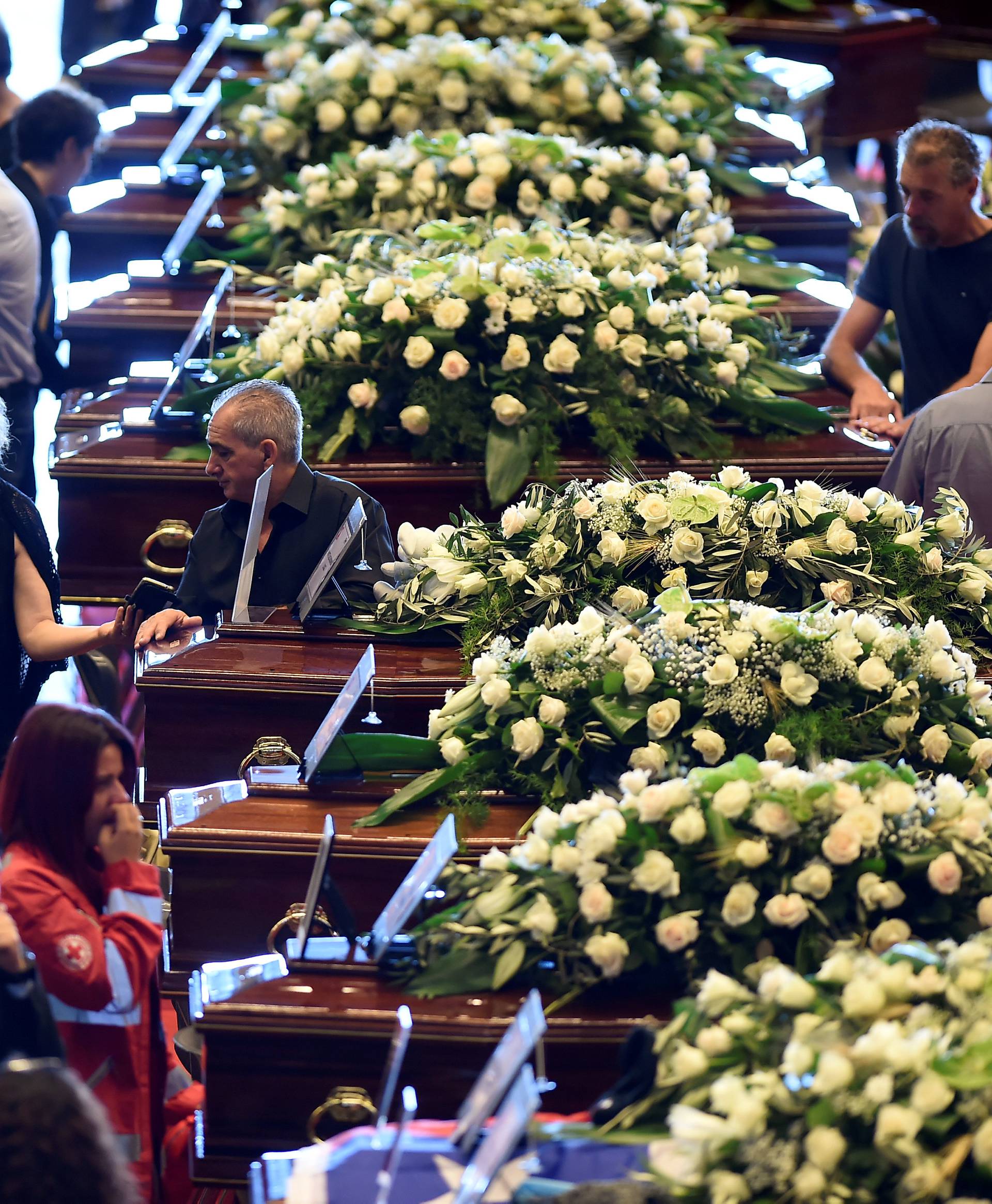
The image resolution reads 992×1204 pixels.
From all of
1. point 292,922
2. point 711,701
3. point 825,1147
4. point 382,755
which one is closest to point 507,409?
point 382,755

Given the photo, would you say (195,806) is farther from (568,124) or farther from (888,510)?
(568,124)

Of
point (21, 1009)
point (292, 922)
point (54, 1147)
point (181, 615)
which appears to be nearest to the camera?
point (54, 1147)

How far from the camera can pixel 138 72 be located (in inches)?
218

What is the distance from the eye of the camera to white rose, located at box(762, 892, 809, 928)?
5.57 feet

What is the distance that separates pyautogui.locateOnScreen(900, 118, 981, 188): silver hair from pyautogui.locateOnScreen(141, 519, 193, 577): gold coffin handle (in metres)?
1.73

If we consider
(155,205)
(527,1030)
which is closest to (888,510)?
(527,1030)

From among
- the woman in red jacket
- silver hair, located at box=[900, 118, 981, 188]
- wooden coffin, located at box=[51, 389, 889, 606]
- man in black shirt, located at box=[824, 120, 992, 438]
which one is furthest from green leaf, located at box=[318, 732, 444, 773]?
silver hair, located at box=[900, 118, 981, 188]

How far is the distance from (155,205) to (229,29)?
1.23 metres

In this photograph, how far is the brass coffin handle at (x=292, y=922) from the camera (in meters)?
2.06

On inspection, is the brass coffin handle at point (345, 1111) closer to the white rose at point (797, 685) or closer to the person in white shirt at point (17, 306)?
the white rose at point (797, 685)

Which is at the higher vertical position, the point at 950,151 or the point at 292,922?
the point at 950,151

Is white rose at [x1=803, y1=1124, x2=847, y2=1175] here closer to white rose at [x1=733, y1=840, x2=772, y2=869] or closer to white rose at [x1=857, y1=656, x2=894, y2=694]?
white rose at [x1=733, y1=840, x2=772, y2=869]

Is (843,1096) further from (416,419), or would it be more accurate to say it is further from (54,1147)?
(416,419)

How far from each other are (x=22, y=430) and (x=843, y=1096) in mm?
3162
